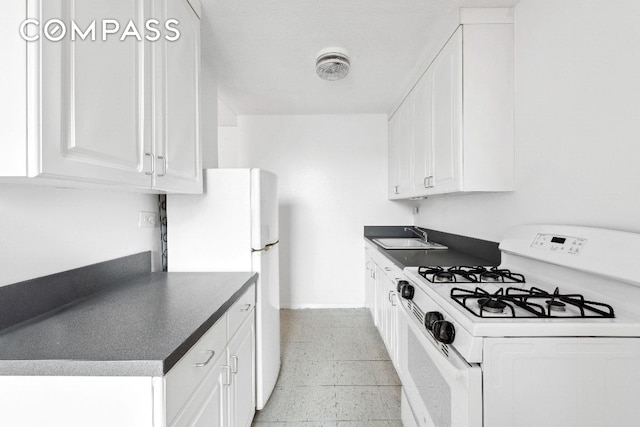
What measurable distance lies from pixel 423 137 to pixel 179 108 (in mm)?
1658

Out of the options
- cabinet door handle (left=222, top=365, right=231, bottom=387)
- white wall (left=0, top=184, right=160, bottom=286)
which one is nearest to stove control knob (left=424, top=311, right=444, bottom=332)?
cabinet door handle (left=222, top=365, right=231, bottom=387)

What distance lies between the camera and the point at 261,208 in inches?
69.9

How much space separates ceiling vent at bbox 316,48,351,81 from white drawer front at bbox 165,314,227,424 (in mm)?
1772

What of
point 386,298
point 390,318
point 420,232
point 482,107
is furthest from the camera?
point 420,232

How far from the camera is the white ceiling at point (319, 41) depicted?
5.28 feet

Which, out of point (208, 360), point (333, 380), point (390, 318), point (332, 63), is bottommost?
point (333, 380)

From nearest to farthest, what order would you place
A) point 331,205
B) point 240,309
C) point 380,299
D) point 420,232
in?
point 240,309 < point 380,299 < point 420,232 < point 331,205

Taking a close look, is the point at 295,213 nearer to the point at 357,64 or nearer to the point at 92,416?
the point at 357,64

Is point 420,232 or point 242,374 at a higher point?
point 420,232

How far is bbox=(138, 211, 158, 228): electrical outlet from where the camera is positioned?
1666mm

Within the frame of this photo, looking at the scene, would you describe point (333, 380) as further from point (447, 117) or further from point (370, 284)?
point (447, 117)

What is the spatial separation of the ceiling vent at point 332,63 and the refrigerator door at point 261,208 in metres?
0.88

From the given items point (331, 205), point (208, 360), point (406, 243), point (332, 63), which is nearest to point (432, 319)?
point (208, 360)

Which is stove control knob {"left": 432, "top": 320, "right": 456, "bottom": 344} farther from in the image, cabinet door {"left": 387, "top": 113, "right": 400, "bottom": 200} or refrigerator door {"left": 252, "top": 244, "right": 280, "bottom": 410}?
cabinet door {"left": 387, "top": 113, "right": 400, "bottom": 200}
